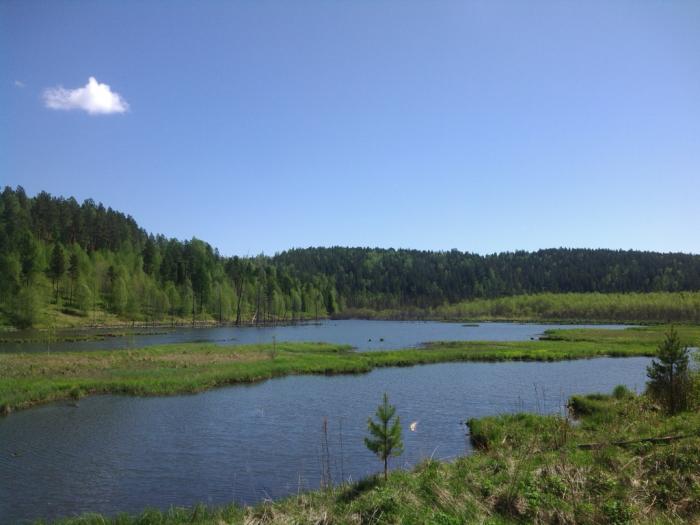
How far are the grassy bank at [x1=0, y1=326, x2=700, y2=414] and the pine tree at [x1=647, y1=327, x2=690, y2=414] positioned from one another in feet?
11.9

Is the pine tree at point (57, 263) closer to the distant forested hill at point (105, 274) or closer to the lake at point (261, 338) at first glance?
the distant forested hill at point (105, 274)

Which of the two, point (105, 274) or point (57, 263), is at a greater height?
point (57, 263)

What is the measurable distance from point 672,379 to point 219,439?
2353 centimetres

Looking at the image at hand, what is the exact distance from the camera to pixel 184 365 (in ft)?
159

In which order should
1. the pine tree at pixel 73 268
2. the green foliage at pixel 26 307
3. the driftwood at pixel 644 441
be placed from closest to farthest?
the driftwood at pixel 644 441 < the green foliage at pixel 26 307 < the pine tree at pixel 73 268

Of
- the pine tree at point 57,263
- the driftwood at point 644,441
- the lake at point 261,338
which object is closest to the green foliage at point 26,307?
the lake at point 261,338

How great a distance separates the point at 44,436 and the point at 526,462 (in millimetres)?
24278

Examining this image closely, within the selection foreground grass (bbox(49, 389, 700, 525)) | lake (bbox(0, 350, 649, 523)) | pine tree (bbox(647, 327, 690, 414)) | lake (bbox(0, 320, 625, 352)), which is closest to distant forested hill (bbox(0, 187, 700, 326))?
lake (bbox(0, 320, 625, 352))

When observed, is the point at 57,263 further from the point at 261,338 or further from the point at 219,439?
the point at 219,439

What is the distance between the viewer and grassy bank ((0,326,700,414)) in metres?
36.9

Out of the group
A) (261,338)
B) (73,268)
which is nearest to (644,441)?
(261,338)

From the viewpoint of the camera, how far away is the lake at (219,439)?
18750mm

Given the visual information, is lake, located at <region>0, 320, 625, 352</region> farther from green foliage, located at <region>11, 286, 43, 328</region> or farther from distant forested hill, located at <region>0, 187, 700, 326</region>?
A: distant forested hill, located at <region>0, 187, 700, 326</region>

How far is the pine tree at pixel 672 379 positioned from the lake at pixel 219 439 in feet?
21.8
